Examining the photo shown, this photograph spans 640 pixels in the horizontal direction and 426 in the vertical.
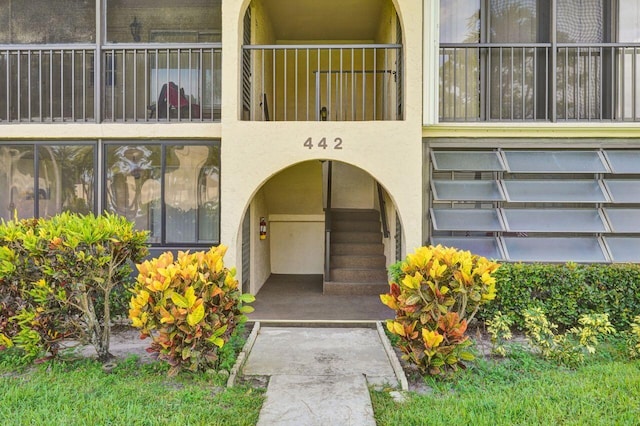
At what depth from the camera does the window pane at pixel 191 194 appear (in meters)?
6.43

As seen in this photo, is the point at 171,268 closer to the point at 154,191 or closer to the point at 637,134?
the point at 154,191

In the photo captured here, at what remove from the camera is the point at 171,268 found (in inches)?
159

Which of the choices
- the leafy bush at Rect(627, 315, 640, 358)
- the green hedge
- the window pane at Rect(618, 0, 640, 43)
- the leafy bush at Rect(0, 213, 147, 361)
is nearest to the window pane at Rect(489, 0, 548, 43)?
the window pane at Rect(618, 0, 640, 43)

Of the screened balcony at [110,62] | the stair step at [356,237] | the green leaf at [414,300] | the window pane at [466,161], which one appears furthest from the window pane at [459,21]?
the green leaf at [414,300]

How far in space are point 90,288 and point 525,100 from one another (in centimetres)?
677

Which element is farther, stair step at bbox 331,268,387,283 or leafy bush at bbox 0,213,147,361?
stair step at bbox 331,268,387,283

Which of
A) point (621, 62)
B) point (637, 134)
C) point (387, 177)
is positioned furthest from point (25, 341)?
Result: point (621, 62)

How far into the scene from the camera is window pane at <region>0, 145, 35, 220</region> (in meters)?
6.62

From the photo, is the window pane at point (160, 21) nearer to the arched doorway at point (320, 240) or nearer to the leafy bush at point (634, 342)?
the arched doorway at point (320, 240)

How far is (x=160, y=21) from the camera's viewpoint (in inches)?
272

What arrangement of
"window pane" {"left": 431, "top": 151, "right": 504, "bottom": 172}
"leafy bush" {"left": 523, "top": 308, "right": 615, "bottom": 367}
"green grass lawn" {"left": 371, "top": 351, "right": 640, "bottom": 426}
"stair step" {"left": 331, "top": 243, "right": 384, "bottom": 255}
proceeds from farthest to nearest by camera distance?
1. "stair step" {"left": 331, "top": 243, "right": 384, "bottom": 255}
2. "window pane" {"left": 431, "top": 151, "right": 504, "bottom": 172}
3. "leafy bush" {"left": 523, "top": 308, "right": 615, "bottom": 367}
4. "green grass lawn" {"left": 371, "top": 351, "right": 640, "bottom": 426}

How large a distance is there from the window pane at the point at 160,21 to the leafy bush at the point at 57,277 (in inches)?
143

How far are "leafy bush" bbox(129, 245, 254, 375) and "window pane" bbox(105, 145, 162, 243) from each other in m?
2.43

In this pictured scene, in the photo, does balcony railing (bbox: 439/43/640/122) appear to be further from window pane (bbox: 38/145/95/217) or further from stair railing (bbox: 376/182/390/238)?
window pane (bbox: 38/145/95/217)
